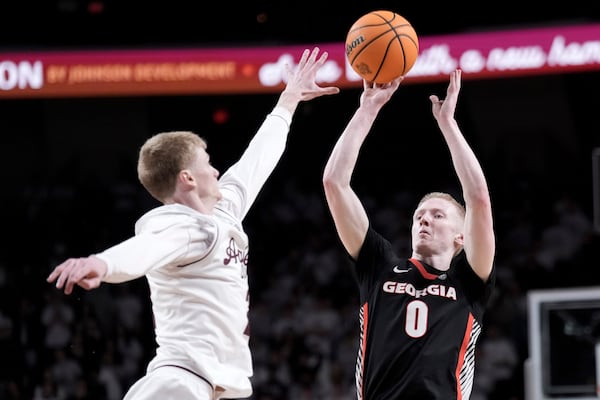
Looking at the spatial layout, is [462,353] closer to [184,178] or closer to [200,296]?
[200,296]

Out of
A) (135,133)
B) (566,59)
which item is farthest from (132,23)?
(566,59)

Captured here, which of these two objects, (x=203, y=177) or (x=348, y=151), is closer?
(x=203, y=177)

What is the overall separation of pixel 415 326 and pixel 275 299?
339 inches

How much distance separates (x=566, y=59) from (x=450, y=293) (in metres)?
6.93

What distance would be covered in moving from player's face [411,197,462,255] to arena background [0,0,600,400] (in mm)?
6636

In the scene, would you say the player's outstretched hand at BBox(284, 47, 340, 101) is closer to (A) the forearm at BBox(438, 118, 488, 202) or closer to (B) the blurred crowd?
(A) the forearm at BBox(438, 118, 488, 202)

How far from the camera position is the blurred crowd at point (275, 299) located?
11508 millimetres

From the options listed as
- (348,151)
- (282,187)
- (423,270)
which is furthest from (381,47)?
(282,187)

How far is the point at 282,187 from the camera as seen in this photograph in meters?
14.7

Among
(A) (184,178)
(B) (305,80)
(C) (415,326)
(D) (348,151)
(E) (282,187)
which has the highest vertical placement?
(E) (282,187)

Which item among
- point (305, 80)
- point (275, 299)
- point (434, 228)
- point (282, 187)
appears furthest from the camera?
point (282, 187)

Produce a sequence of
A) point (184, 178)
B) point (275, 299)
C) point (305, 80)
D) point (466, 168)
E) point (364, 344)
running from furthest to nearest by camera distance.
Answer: point (275, 299)
point (305, 80)
point (364, 344)
point (466, 168)
point (184, 178)

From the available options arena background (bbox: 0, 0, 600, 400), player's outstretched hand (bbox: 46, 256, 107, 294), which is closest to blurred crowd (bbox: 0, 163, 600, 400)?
arena background (bbox: 0, 0, 600, 400)

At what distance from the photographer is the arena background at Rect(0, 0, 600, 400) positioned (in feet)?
38.7
